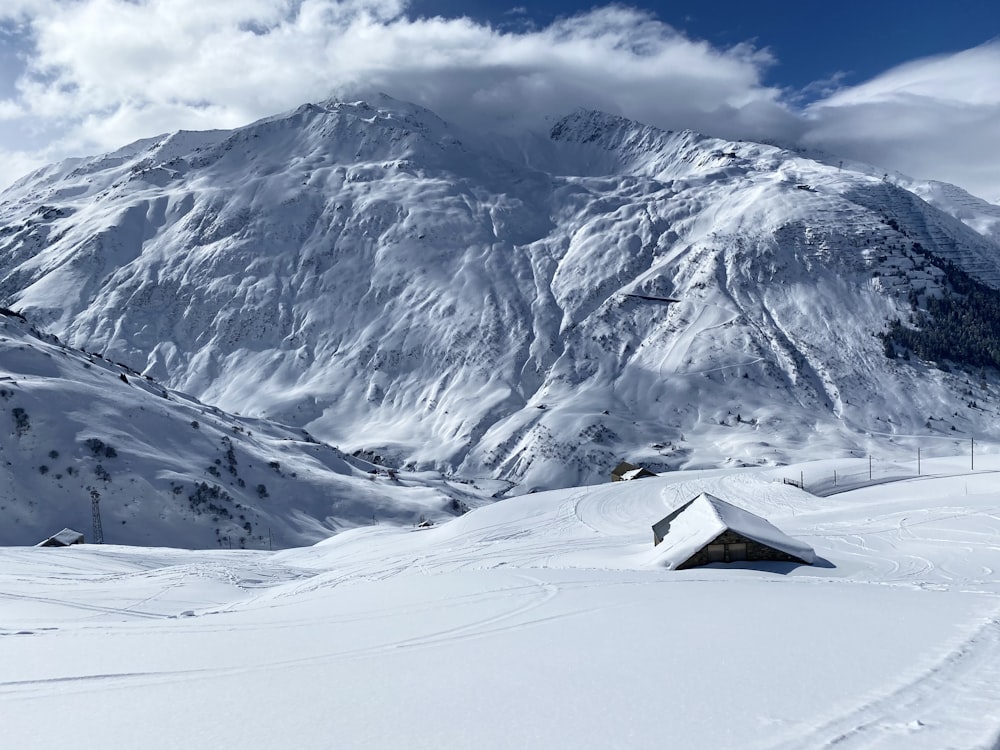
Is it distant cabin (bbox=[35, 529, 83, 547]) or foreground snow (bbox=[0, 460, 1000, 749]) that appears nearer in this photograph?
foreground snow (bbox=[0, 460, 1000, 749])

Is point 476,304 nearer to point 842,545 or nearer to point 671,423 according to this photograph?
point 671,423

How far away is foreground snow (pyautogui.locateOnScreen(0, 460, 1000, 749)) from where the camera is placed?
33.5 feet

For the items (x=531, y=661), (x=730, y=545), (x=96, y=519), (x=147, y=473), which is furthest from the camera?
(x=147, y=473)

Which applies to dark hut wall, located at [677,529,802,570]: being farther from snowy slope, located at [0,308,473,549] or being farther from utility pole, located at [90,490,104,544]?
utility pole, located at [90,490,104,544]

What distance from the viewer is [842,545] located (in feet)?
139

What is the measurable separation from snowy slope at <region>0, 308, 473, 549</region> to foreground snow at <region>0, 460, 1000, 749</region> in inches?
1733

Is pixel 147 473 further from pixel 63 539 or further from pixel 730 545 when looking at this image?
pixel 730 545

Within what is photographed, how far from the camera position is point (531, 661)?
1417 cm

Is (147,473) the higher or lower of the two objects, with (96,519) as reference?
higher

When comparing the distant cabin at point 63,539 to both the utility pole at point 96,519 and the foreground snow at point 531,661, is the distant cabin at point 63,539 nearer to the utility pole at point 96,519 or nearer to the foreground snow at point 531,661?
the utility pole at point 96,519

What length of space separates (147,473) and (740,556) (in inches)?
2606

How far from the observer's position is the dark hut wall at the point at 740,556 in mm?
35094

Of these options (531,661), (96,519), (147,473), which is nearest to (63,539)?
(96,519)

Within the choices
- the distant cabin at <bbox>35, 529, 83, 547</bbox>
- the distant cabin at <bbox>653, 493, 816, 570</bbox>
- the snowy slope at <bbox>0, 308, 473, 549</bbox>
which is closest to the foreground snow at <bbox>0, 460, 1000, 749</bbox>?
the distant cabin at <bbox>653, 493, 816, 570</bbox>
